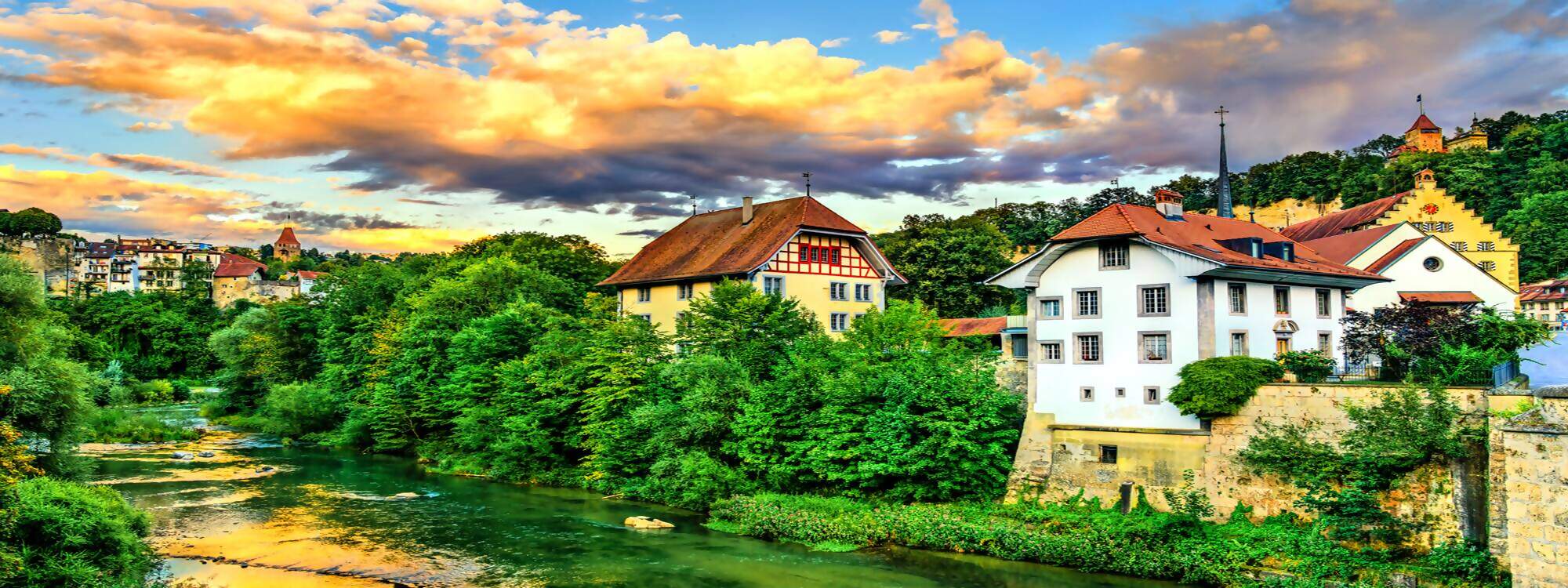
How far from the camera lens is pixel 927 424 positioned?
95.9ft

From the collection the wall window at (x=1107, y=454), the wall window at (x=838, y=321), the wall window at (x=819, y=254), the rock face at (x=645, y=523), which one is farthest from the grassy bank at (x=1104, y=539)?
the wall window at (x=819, y=254)

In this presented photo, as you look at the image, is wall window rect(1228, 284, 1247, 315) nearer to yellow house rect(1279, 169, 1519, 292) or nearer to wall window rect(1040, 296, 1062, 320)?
wall window rect(1040, 296, 1062, 320)

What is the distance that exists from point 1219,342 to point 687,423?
1690 centimetres

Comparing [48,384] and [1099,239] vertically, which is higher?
[1099,239]

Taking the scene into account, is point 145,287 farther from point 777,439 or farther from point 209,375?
point 777,439

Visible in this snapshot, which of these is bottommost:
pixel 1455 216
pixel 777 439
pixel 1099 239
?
pixel 777 439

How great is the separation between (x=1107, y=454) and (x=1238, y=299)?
19.6 feet

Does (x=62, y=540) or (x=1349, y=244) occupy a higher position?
(x=1349, y=244)

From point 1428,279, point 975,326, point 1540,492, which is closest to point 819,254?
point 975,326

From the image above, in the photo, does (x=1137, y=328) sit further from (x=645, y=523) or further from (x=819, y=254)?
(x=819, y=254)

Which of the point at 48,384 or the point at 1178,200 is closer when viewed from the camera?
the point at 48,384

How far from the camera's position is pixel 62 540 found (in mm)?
19312

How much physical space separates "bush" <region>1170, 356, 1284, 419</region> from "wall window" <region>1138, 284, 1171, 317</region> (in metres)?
2.23

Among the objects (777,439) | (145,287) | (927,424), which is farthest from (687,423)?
(145,287)
